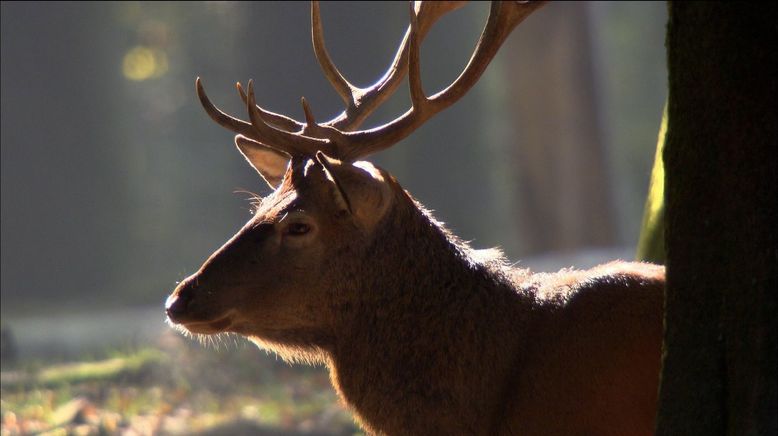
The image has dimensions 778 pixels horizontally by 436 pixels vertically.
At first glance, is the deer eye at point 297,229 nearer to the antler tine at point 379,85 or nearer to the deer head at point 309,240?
the deer head at point 309,240

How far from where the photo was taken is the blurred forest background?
1485 centimetres

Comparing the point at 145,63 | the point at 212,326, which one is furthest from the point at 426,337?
the point at 145,63

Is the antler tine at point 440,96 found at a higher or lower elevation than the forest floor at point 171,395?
higher

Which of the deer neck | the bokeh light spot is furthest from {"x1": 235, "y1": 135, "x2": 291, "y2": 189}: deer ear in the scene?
the bokeh light spot

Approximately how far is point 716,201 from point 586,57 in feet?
39.1

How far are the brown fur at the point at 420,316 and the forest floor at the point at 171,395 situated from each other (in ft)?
11.4

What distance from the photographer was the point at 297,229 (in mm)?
3975

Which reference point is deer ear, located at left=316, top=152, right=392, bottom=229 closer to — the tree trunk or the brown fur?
the brown fur

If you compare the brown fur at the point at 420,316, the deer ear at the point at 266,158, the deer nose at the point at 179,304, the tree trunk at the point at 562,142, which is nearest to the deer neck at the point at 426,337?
the brown fur at the point at 420,316

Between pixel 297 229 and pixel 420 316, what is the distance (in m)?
0.55

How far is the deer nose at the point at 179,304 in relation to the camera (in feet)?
12.8

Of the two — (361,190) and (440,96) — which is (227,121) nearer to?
(361,190)

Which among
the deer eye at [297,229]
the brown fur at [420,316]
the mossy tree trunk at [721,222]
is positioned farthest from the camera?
the deer eye at [297,229]

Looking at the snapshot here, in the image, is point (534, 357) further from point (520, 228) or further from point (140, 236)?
point (140, 236)
